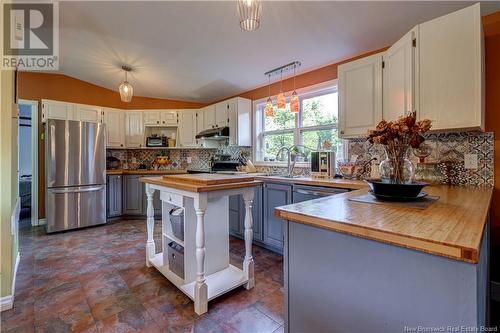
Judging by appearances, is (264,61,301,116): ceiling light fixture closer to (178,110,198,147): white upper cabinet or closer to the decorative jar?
the decorative jar

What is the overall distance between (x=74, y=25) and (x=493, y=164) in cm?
435

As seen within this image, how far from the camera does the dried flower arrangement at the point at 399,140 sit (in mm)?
1136

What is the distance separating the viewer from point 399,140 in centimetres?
117

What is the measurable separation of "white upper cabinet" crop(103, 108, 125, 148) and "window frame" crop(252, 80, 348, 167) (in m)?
2.65

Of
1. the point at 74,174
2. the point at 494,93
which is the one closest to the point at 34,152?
the point at 74,174

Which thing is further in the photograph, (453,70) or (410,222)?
(453,70)

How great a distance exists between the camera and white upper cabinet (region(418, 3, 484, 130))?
164 centimetres

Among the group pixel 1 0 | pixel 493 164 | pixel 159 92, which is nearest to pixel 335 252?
pixel 493 164

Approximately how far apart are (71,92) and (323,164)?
451 centimetres

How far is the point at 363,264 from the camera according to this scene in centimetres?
83

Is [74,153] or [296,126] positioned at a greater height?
[296,126]

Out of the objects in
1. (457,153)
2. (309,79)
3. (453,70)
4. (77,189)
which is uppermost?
(309,79)

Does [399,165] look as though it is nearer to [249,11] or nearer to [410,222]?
[410,222]

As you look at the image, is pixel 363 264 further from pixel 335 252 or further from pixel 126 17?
pixel 126 17
